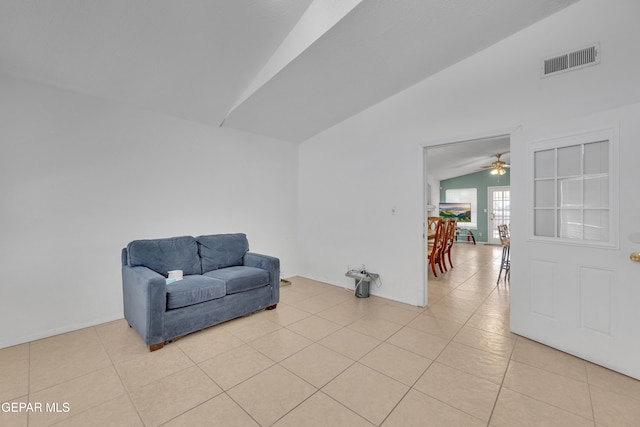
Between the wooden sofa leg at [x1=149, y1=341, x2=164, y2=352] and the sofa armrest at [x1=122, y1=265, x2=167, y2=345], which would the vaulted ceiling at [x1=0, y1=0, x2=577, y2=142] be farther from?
the wooden sofa leg at [x1=149, y1=341, x2=164, y2=352]

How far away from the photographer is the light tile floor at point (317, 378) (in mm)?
1598

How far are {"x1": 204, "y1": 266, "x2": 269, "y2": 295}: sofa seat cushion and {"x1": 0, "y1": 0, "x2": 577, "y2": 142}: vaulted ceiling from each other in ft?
6.80

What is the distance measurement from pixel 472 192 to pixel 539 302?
8444mm

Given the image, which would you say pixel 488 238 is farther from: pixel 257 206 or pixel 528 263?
pixel 257 206

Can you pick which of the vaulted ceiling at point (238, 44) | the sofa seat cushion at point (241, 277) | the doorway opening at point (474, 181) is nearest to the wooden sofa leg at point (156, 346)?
the sofa seat cushion at point (241, 277)

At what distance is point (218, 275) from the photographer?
3.07 m

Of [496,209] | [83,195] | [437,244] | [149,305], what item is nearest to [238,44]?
[83,195]

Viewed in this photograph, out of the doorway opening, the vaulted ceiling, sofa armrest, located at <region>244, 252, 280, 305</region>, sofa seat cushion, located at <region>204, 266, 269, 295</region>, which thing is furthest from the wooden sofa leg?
the doorway opening

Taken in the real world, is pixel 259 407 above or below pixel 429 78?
below

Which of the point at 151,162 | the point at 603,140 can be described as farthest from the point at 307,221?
the point at 603,140

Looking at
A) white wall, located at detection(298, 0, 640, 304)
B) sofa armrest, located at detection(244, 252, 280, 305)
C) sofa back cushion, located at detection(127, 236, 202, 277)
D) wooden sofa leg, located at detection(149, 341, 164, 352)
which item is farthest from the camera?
sofa armrest, located at detection(244, 252, 280, 305)

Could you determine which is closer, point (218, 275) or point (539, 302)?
point (539, 302)

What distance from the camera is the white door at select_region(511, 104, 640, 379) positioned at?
2.03 metres

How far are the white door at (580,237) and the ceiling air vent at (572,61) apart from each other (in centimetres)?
50
